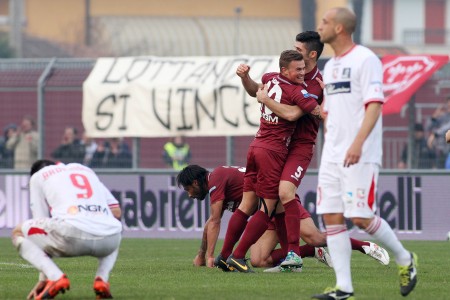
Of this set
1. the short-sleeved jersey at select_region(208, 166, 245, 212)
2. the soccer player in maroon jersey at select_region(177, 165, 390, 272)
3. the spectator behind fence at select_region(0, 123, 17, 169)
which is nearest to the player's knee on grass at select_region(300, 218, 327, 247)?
the soccer player in maroon jersey at select_region(177, 165, 390, 272)

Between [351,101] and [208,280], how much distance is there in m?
2.78

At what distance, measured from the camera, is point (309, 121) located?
12.3 m

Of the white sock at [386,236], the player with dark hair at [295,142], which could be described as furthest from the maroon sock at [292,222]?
the white sock at [386,236]

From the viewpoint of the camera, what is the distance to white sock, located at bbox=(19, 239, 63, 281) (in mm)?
9031

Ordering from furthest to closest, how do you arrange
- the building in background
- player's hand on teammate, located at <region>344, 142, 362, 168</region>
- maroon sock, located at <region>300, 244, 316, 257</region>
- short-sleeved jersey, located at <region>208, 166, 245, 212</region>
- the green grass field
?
1. the building in background
2. maroon sock, located at <region>300, 244, 316, 257</region>
3. short-sleeved jersey, located at <region>208, 166, 245, 212</region>
4. the green grass field
5. player's hand on teammate, located at <region>344, 142, 362, 168</region>

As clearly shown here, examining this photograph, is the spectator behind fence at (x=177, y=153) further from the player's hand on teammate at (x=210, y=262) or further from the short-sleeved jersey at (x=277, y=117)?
the short-sleeved jersey at (x=277, y=117)

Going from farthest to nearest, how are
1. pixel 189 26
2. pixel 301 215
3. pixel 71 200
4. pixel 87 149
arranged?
pixel 189 26, pixel 87 149, pixel 301 215, pixel 71 200

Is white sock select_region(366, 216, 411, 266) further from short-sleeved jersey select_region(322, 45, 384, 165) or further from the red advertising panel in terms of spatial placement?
the red advertising panel

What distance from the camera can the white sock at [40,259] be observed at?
9031mm

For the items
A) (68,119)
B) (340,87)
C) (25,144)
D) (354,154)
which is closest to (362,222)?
(354,154)

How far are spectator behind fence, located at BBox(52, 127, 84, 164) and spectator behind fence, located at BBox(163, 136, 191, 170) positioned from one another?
1.38 meters

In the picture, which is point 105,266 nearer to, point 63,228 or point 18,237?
point 63,228

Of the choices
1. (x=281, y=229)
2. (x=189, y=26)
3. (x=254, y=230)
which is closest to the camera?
(x=254, y=230)

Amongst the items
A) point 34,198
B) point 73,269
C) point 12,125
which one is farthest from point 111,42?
point 34,198
